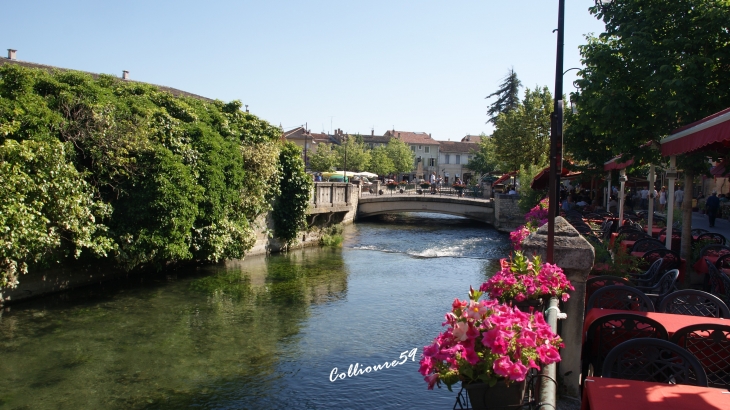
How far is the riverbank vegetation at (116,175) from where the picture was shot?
42.7 ft

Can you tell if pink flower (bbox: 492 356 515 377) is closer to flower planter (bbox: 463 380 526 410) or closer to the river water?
flower planter (bbox: 463 380 526 410)

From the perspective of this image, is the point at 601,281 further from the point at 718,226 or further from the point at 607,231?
the point at 718,226

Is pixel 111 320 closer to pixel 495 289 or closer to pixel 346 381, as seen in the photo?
pixel 346 381

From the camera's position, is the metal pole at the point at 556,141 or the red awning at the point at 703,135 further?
the red awning at the point at 703,135

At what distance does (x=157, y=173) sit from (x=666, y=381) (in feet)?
47.2

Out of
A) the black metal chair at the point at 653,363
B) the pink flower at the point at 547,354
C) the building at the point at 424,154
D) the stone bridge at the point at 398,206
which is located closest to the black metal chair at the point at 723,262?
the black metal chair at the point at 653,363

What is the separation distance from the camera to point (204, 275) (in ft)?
65.0

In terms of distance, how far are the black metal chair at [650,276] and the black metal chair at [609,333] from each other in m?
3.25

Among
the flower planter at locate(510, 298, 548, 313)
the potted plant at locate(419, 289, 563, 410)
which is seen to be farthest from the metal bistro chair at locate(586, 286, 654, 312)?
the potted plant at locate(419, 289, 563, 410)

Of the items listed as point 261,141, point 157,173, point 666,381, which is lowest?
point 666,381

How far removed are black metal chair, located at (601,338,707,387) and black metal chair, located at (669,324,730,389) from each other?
0.54 m

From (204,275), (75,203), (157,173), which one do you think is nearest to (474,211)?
(204,275)

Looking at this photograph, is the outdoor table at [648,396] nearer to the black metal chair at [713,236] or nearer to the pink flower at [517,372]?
the pink flower at [517,372]

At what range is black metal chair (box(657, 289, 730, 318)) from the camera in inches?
236
